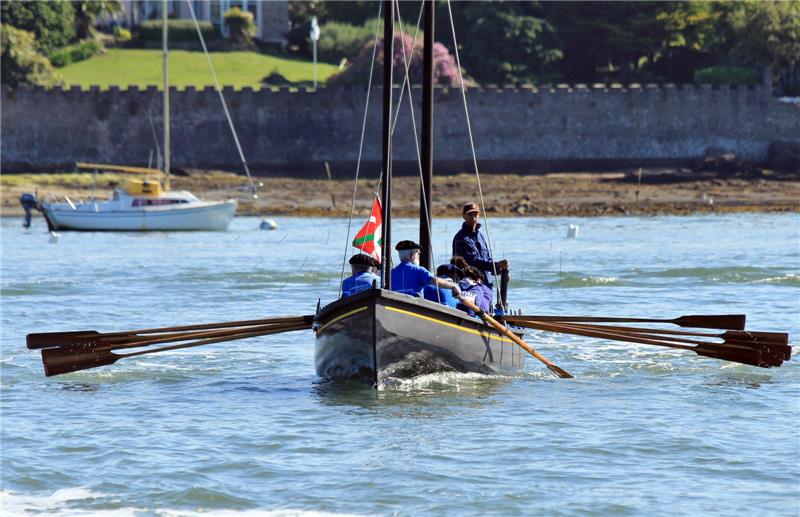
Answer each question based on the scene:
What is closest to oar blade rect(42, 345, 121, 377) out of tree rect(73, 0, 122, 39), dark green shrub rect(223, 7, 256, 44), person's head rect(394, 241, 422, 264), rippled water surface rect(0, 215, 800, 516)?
Answer: rippled water surface rect(0, 215, 800, 516)

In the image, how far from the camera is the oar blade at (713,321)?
15157 mm

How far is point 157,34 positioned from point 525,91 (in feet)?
85.6

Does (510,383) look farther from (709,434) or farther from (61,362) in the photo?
(61,362)

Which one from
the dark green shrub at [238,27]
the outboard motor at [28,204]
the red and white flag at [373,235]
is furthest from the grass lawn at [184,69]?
the red and white flag at [373,235]

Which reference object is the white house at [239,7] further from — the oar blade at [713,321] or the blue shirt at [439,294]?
the blue shirt at [439,294]

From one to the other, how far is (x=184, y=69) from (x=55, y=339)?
56495mm

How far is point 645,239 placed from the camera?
122 ft

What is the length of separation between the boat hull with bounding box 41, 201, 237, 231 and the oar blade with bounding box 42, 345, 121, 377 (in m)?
26.5

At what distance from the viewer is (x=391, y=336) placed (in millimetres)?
13875

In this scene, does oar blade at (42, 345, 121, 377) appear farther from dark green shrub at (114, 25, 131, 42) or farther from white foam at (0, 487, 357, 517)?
dark green shrub at (114, 25, 131, 42)

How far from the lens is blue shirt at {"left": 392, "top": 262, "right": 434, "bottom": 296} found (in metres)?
14.4

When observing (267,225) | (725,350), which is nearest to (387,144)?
(725,350)

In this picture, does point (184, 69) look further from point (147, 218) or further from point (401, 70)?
point (147, 218)

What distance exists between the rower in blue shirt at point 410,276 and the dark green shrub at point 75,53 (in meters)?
59.6
